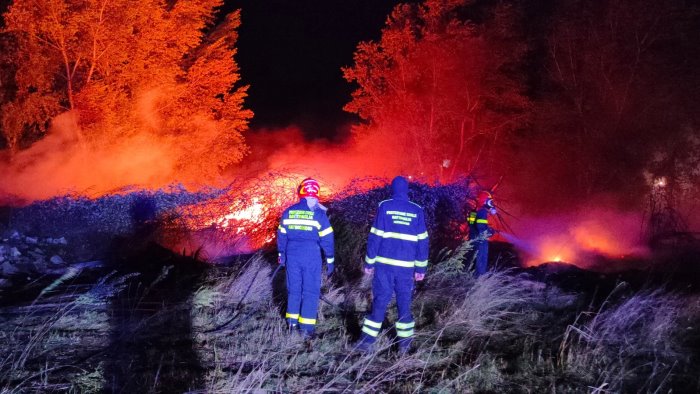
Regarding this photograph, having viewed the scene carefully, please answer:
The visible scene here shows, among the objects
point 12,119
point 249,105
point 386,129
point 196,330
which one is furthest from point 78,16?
point 249,105

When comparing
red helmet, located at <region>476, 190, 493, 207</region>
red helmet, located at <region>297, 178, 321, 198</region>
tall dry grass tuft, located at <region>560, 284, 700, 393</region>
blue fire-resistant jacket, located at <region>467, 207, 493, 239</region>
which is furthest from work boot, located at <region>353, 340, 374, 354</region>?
red helmet, located at <region>476, 190, 493, 207</region>

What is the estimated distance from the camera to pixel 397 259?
5352mm

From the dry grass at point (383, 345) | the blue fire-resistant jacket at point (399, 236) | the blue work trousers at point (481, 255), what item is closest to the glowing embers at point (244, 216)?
the dry grass at point (383, 345)

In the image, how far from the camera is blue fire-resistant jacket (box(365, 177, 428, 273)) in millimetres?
5363

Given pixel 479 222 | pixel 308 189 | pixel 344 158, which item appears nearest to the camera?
pixel 308 189

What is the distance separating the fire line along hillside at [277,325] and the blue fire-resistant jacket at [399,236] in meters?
0.88

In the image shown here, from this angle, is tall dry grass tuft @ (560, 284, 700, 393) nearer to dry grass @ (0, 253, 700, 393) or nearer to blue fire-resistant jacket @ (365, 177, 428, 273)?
dry grass @ (0, 253, 700, 393)

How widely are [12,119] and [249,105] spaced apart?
2670 centimetres

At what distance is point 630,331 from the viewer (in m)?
6.15

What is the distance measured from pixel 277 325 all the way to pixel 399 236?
174 cm

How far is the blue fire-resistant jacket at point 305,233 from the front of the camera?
5668mm

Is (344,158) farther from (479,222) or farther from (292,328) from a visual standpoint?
(292,328)

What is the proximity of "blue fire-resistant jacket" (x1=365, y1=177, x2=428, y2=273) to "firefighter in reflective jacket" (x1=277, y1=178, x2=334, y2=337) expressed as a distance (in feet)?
1.94

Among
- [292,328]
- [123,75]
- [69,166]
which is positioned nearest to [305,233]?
[292,328]
